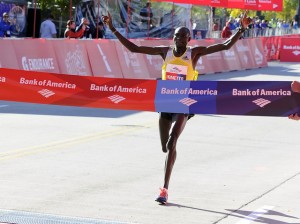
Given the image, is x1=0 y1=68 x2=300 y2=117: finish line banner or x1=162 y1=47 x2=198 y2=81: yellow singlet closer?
x1=0 y1=68 x2=300 y2=117: finish line banner

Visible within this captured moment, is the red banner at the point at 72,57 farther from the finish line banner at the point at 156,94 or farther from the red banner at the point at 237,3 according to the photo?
the red banner at the point at 237,3

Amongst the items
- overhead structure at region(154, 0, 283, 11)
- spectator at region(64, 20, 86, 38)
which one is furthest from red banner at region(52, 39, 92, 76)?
overhead structure at region(154, 0, 283, 11)

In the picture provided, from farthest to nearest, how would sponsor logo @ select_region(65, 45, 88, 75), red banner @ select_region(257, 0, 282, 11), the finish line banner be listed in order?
1. red banner @ select_region(257, 0, 282, 11)
2. sponsor logo @ select_region(65, 45, 88, 75)
3. the finish line banner

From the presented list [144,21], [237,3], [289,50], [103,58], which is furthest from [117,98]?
[289,50]

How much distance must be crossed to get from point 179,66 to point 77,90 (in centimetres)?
119

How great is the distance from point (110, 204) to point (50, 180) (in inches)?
61.0

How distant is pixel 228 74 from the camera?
33250 mm

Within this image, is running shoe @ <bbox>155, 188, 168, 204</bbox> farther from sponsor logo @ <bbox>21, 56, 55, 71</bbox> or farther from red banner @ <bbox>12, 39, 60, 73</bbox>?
red banner @ <bbox>12, 39, 60, 73</bbox>

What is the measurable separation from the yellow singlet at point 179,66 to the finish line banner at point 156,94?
0.53ft

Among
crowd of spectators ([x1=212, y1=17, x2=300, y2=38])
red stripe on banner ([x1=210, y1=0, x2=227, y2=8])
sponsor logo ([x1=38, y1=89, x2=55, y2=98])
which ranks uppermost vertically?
sponsor logo ([x1=38, y1=89, x2=55, y2=98])

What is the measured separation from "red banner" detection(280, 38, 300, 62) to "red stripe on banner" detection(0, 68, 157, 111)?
36.0 metres

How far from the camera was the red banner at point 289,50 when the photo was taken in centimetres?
4528

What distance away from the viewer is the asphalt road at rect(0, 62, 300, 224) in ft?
29.3

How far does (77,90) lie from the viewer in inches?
395
